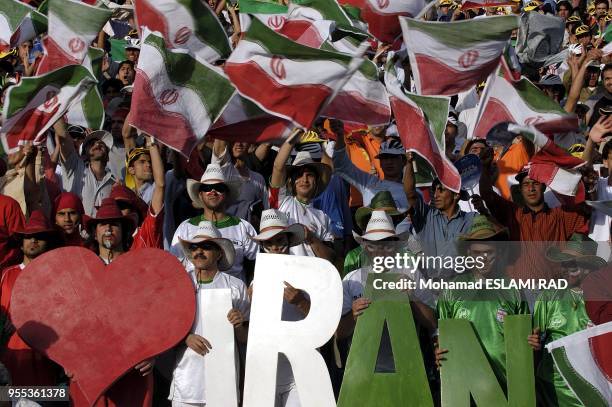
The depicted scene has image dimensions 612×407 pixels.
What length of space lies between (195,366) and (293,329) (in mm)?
721

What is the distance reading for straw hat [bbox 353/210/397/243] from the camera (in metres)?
9.56

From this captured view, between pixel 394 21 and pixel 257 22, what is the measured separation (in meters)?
2.05

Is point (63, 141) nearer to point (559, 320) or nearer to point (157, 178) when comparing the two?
point (157, 178)

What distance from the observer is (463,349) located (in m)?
9.05

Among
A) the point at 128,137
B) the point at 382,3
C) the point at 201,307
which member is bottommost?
the point at 201,307

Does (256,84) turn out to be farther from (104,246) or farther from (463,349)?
(463,349)

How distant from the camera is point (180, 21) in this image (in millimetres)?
10844

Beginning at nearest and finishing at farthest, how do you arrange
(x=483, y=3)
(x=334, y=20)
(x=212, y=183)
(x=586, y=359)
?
(x=586, y=359), (x=212, y=183), (x=334, y=20), (x=483, y=3)

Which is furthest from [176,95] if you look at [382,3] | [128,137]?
[382,3]

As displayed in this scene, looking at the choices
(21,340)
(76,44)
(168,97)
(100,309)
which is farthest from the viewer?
(76,44)

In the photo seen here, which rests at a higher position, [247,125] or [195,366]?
[247,125]

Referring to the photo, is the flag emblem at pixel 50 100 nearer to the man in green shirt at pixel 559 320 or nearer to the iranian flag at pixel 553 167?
the iranian flag at pixel 553 167

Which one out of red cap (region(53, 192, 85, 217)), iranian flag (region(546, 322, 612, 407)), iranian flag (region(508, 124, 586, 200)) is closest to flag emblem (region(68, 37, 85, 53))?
red cap (region(53, 192, 85, 217))

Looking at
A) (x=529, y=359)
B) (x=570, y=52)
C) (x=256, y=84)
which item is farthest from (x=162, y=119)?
(x=570, y=52)
